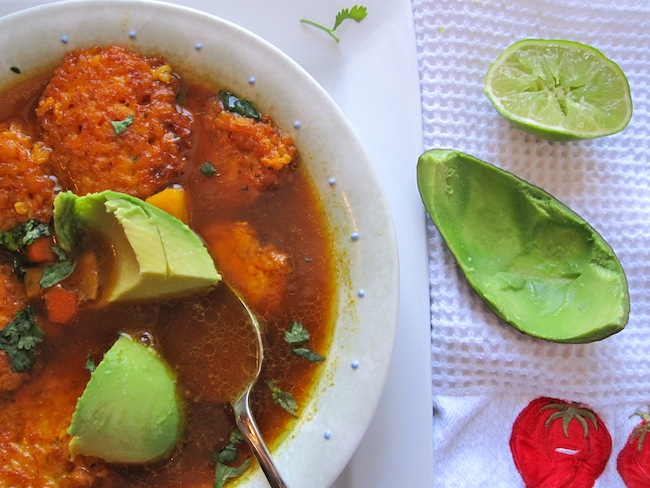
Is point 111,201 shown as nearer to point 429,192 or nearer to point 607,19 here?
point 429,192

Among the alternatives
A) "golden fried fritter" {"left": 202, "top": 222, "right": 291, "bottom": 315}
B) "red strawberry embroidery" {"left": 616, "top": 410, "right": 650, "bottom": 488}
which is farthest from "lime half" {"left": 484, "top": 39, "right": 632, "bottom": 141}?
"red strawberry embroidery" {"left": 616, "top": 410, "right": 650, "bottom": 488}

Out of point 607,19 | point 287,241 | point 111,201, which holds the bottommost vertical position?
point 287,241

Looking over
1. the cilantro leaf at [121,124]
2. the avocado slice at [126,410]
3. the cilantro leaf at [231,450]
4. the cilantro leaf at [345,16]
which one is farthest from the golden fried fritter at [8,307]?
the cilantro leaf at [345,16]

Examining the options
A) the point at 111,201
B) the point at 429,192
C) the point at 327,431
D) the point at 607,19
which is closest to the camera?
the point at 111,201

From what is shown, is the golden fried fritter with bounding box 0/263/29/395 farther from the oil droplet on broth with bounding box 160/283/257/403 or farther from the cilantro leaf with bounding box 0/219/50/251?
the oil droplet on broth with bounding box 160/283/257/403

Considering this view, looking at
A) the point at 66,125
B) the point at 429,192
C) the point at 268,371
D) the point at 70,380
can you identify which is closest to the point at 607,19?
the point at 429,192

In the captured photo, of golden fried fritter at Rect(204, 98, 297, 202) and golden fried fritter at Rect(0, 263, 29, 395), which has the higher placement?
golden fried fritter at Rect(204, 98, 297, 202)
